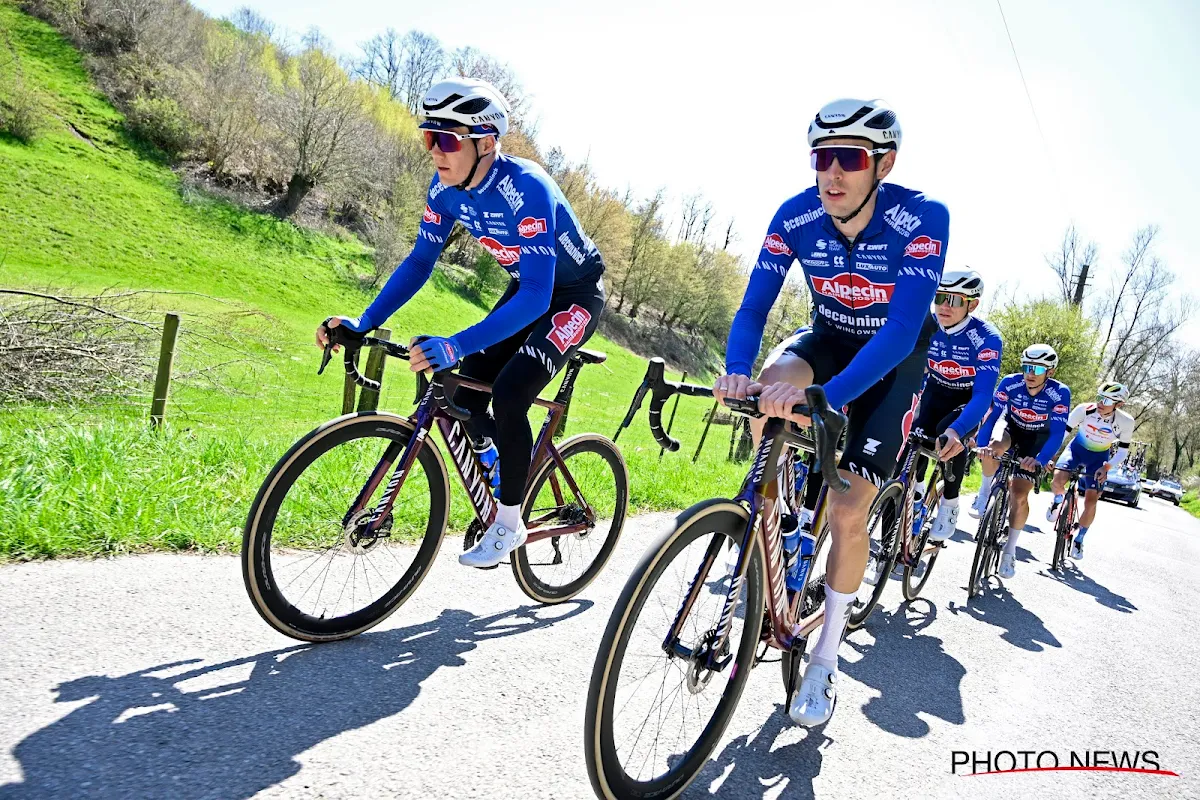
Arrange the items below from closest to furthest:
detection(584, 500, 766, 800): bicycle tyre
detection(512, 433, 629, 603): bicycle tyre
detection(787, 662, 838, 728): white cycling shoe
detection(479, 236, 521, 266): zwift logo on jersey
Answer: detection(584, 500, 766, 800): bicycle tyre, detection(787, 662, 838, 728): white cycling shoe, detection(479, 236, 521, 266): zwift logo on jersey, detection(512, 433, 629, 603): bicycle tyre

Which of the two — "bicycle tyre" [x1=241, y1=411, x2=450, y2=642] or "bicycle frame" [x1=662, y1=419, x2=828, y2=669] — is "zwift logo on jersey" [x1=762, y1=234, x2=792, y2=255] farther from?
"bicycle tyre" [x1=241, y1=411, x2=450, y2=642]

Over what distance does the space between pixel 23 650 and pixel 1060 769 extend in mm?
4235

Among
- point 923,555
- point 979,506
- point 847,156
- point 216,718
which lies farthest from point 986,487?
point 216,718

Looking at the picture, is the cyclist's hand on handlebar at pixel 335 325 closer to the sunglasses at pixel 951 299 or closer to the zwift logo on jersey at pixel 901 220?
the zwift logo on jersey at pixel 901 220

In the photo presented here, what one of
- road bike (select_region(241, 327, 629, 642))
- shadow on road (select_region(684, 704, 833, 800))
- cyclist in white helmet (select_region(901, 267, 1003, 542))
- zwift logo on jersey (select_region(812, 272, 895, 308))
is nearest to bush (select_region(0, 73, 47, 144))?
road bike (select_region(241, 327, 629, 642))

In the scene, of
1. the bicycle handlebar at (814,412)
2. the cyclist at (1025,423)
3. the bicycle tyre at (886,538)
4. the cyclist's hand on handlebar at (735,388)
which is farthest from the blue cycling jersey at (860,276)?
the cyclist at (1025,423)

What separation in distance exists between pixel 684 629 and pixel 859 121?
2121 millimetres

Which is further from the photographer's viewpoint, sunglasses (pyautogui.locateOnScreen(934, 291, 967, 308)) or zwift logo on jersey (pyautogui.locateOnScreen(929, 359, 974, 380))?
zwift logo on jersey (pyautogui.locateOnScreen(929, 359, 974, 380))

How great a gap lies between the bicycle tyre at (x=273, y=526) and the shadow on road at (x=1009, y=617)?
4422mm

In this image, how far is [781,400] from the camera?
2.43 meters

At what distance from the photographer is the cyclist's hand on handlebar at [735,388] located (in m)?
2.61

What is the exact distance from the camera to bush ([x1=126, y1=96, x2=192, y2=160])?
41.0 metres

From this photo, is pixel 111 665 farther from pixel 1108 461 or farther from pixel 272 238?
pixel 272 238

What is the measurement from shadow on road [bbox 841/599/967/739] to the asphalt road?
2cm
